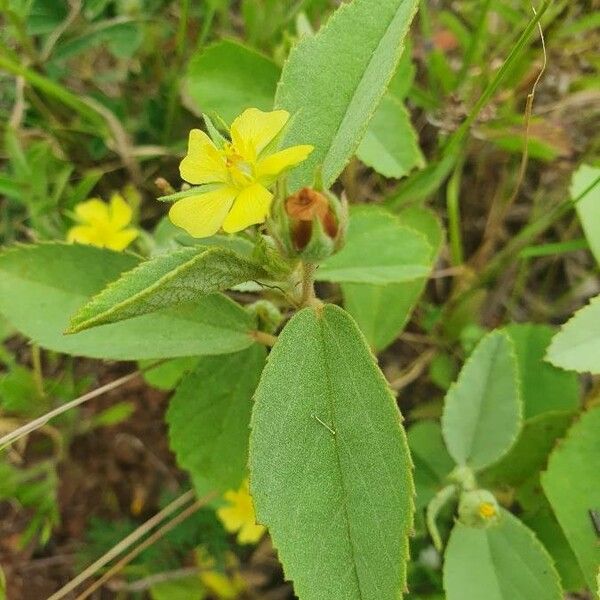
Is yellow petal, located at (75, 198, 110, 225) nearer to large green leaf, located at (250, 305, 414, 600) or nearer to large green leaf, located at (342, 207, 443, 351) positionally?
large green leaf, located at (342, 207, 443, 351)

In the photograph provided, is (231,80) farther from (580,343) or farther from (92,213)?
(580,343)

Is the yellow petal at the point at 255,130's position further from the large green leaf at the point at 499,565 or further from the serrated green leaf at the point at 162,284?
the large green leaf at the point at 499,565

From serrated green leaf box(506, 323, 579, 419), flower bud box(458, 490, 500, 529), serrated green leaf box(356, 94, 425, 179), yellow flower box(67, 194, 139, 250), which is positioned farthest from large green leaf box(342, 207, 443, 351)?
yellow flower box(67, 194, 139, 250)

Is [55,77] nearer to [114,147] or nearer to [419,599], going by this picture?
[114,147]

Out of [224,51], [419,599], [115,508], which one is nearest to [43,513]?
[115,508]

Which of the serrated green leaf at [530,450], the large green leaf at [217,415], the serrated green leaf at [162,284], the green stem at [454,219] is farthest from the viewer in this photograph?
the green stem at [454,219]

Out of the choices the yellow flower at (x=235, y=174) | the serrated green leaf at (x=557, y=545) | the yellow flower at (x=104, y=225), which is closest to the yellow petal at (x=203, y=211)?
the yellow flower at (x=235, y=174)
